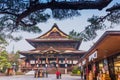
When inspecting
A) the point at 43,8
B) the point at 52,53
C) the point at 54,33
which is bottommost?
the point at 43,8

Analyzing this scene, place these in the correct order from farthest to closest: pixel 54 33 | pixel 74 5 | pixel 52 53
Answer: pixel 54 33
pixel 52 53
pixel 74 5

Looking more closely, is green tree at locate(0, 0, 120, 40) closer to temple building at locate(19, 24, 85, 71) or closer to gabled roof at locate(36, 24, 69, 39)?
temple building at locate(19, 24, 85, 71)

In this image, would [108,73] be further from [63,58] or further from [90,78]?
[63,58]

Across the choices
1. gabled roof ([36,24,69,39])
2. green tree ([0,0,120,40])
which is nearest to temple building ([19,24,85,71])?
gabled roof ([36,24,69,39])

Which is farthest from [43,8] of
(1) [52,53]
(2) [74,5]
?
(1) [52,53]

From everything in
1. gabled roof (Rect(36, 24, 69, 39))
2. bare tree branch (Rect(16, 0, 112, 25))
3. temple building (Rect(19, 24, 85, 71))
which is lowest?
bare tree branch (Rect(16, 0, 112, 25))

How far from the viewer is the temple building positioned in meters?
58.0

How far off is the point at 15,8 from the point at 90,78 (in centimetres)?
1663

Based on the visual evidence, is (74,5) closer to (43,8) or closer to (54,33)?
(43,8)

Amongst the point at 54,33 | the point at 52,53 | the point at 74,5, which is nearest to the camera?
the point at 74,5

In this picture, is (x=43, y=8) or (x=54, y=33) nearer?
(x=43, y=8)

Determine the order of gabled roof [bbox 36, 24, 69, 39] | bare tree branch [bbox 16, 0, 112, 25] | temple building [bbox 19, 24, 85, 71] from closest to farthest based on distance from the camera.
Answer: bare tree branch [bbox 16, 0, 112, 25] < temple building [bbox 19, 24, 85, 71] < gabled roof [bbox 36, 24, 69, 39]

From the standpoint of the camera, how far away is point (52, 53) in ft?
193

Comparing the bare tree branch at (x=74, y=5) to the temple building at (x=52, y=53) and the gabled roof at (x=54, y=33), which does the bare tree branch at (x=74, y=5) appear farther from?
the gabled roof at (x=54, y=33)
